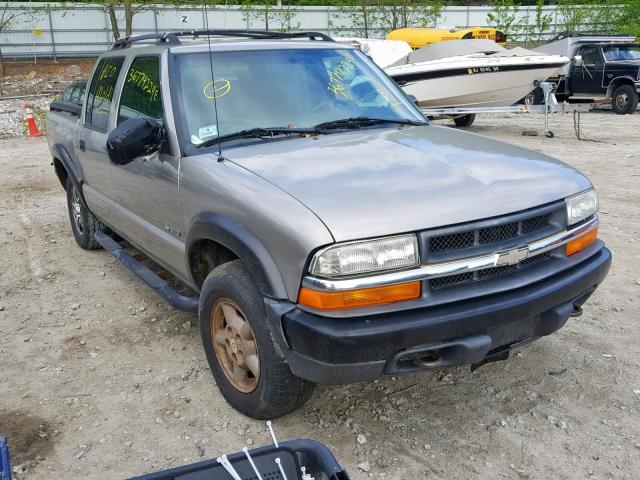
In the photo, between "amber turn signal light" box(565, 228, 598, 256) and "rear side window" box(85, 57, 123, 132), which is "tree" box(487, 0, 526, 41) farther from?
"amber turn signal light" box(565, 228, 598, 256)

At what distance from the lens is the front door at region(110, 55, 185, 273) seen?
3.68 metres

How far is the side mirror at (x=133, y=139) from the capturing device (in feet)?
11.4

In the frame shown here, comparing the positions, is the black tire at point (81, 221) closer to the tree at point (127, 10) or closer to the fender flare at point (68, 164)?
the fender flare at point (68, 164)

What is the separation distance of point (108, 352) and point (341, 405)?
1686 millimetres

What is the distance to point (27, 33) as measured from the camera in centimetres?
2919

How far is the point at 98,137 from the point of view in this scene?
4.78 meters

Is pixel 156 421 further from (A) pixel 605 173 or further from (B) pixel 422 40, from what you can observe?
(B) pixel 422 40

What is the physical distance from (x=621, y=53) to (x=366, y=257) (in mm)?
17572

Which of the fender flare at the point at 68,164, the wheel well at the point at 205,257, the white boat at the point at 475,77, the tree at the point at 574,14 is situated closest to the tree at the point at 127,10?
the white boat at the point at 475,77

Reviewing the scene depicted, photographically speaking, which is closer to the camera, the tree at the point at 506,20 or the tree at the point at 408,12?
the tree at the point at 408,12

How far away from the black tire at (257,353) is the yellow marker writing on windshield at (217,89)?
1.09 meters

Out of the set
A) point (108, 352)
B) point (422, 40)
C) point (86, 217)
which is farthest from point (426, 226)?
point (422, 40)

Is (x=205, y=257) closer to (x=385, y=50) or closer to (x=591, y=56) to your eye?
(x=385, y=50)

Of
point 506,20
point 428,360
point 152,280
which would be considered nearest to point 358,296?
point 428,360
